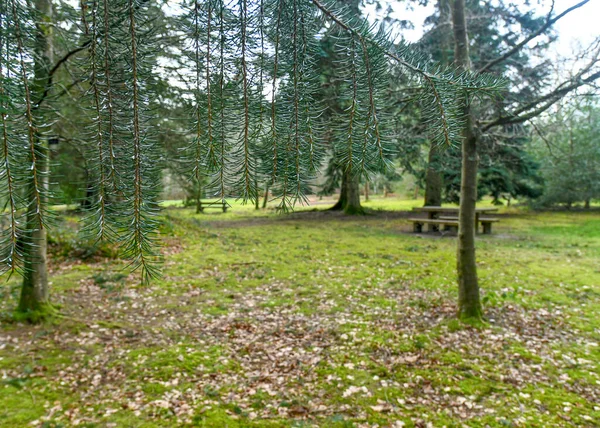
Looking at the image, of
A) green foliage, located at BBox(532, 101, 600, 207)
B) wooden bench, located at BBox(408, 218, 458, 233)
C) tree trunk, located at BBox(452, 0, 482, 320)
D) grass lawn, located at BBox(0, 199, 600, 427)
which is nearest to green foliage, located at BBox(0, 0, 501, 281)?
grass lawn, located at BBox(0, 199, 600, 427)

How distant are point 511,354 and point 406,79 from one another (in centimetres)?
381

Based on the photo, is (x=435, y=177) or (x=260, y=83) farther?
(x=435, y=177)

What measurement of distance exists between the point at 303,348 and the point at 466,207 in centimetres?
252

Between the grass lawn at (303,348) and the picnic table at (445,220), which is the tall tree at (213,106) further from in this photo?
the picnic table at (445,220)

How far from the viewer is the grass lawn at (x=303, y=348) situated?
313 cm

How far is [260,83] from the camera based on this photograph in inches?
39.3

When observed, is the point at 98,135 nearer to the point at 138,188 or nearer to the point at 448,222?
the point at 138,188

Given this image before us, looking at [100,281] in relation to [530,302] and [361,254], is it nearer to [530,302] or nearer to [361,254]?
[361,254]

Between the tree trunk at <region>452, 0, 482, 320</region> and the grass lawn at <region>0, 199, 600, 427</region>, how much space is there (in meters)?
0.30

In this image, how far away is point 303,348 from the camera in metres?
4.20

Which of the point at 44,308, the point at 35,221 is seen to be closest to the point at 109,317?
the point at 44,308

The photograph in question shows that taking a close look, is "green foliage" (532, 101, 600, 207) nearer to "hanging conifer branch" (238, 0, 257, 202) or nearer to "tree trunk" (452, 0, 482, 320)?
"tree trunk" (452, 0, 482, 320)

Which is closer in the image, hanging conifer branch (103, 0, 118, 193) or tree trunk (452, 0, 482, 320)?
hanging conifer branch (103, 0, 118, 193)

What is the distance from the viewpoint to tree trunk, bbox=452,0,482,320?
443cm
